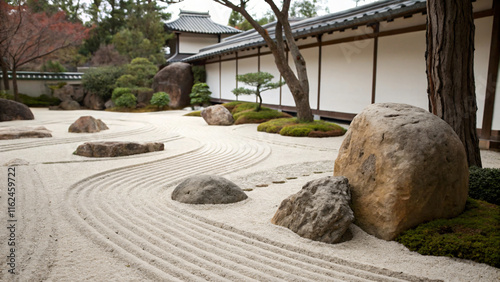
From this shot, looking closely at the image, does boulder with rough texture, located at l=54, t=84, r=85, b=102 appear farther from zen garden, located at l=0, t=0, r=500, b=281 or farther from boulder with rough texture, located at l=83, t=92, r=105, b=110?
zen garden, located at l=0, t=0, r=500, b=281

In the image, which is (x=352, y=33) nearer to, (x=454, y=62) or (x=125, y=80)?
(x=454, y=62)

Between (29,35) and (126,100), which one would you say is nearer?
(29,35)

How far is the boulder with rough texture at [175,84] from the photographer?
20625 millimetres

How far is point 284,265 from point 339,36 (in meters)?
9.84

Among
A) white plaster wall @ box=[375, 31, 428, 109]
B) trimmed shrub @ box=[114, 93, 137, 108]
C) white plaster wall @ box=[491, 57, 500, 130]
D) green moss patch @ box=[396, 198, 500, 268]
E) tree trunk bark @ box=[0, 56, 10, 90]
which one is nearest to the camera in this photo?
green moss patch @ box=[396, 198, 500, 268]

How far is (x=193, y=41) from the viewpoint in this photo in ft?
82.7

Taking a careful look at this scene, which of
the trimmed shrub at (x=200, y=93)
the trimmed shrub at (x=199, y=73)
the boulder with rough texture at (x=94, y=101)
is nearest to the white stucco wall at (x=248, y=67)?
the trimmed shrub at (x=200, y=93)

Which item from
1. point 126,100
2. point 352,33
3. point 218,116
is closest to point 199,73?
point 126,100

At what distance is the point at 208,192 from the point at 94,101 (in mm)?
18219

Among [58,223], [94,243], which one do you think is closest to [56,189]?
[58,223]

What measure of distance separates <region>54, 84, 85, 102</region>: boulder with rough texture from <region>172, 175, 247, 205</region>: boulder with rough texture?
19.2 m

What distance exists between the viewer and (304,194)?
3.37m

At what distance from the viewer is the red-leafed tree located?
651 inches

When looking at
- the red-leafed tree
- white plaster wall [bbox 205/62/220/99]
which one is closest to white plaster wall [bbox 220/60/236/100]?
white plaster wall [bbox 205/62/220/99]
